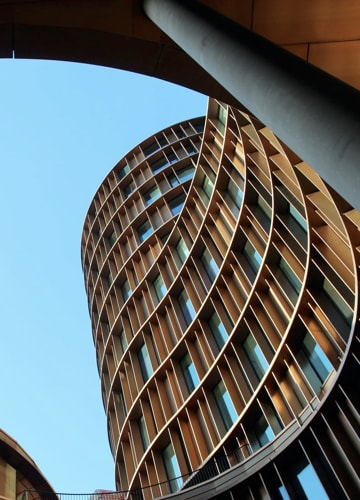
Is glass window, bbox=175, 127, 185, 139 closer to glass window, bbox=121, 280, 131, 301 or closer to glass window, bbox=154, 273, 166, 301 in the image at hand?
glass window, bbox=121, 280, 131, 301

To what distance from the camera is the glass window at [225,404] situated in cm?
2005

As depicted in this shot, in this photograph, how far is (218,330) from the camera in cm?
2317

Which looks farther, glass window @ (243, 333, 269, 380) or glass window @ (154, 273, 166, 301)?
glass window @ (154, 273, 166, 301)

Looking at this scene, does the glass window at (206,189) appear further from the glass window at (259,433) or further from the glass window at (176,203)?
the glass window at (259,433)

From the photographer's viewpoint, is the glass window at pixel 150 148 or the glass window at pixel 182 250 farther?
the glass window at pixel 150 148

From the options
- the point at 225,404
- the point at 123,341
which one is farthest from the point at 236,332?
the point at 123,341

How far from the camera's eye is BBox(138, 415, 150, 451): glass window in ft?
84.2

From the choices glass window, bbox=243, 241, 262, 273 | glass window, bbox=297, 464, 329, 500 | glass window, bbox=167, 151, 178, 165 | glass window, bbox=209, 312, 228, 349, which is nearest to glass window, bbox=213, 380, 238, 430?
glass window, bbox=209, 312, 228, 349

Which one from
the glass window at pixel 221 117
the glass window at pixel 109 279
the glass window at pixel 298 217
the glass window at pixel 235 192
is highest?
the glass window at pixel 109 279

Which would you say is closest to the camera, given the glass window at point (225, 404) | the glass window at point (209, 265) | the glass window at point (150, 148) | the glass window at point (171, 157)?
the glass window at point (225, 404)

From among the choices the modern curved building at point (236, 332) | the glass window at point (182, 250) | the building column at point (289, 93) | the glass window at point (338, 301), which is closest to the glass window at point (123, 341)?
the modern curved building at point (236, 332)

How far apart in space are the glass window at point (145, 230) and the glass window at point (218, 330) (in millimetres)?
12790

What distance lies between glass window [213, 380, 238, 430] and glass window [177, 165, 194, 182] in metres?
19.9

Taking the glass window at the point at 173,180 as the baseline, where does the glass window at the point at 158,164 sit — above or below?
above
